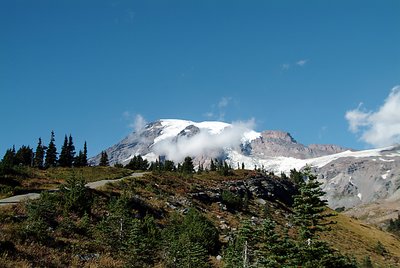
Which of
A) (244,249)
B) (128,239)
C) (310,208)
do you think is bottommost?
(244,249)

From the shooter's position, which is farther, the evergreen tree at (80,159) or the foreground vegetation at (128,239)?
the evergreen tree at (80,159)

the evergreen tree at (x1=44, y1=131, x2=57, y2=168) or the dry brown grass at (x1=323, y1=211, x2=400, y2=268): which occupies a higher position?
the evergreen tree at (x1=44, y1=131, x2=57, y2=168)

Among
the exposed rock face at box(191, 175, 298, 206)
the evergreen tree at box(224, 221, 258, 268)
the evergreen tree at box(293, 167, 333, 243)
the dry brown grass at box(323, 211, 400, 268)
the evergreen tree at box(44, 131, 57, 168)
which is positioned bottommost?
the dry brown grass at box(323, 211, 400, 268)

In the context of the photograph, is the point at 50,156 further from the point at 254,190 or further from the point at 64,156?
the point at 254,190

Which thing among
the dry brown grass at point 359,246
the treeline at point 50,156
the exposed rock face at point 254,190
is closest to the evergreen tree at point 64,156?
the treeline at point 50,156

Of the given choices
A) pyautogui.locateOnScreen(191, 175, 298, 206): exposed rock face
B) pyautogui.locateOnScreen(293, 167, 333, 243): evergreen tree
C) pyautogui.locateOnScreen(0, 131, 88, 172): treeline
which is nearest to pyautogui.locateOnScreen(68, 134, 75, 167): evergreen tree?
pyautogui.locateOnScreen(0, 131, 88, 172): treeline

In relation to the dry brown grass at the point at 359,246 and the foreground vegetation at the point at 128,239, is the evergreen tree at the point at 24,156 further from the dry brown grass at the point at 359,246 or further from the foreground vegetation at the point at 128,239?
the dry brown grass at the point at 359,246

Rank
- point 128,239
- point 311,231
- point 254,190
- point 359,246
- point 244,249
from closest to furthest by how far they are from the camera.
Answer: point 311,231 → point 128,239 → point 244,249 → point 359,246 → point 254,190

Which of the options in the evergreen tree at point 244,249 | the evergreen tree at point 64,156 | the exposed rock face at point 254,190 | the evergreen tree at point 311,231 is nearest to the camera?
the evergreen tree at point 311,231

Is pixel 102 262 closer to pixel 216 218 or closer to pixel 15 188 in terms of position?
pixel 15 188

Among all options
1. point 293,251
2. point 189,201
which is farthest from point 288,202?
point 293,251

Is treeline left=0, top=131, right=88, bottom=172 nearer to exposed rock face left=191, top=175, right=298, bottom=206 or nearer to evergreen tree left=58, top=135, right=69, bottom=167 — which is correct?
evergreen tree left=58, top=135, right=69, bottom=167

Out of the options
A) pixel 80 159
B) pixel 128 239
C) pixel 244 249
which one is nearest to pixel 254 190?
pixel 80 159

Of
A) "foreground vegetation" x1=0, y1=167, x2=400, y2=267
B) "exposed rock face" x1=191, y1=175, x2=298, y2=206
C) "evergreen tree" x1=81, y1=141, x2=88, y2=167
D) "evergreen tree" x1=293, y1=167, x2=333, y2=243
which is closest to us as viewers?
"foreground vegetation" x1=0, y1=167, x2=400, y2=267
